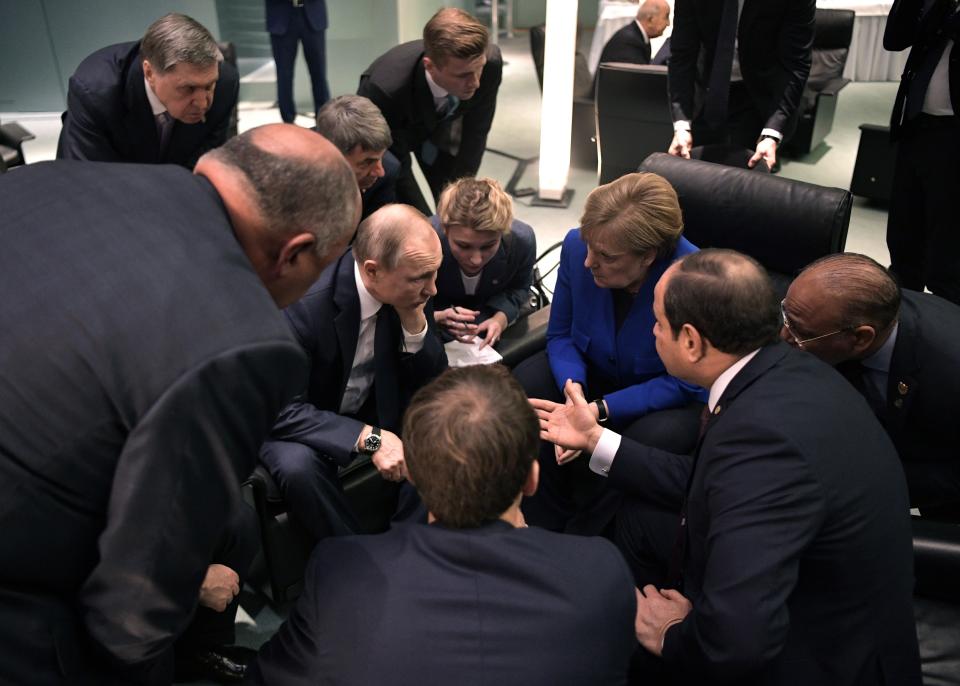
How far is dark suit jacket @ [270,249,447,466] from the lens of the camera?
2.08 m

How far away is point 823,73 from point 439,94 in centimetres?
314

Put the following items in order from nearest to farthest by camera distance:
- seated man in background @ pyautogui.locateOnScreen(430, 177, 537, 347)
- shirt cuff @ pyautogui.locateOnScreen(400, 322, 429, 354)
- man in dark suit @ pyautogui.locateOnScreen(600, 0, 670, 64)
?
shirt cuff @ pyautogui.locateOnScreen(400, 322, 429, 354) → seated man in background @ pyautogui.locateOnScreen(430, 177, 537, 347) → man in dark suit @ pyautogui.locateOnScreen(600, 0, 670, 64)

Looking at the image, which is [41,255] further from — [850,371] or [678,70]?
[678,70]

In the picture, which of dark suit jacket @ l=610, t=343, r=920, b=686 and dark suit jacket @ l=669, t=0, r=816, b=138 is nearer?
dark suit jacket @ l=610, t=343, r=920, b=686

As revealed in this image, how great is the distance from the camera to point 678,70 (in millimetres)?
3367

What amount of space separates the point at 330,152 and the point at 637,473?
1.13 m

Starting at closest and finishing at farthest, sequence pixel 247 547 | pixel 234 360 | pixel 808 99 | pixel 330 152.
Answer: pixel 234 360
pixel 330 152
pixel 247 547
pixel 808 99

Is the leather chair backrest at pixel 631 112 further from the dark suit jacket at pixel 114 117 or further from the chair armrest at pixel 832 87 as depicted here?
the dark suit jacket at pixel 114 117

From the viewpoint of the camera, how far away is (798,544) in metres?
1.33

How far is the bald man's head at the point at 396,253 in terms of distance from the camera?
2.09 metres

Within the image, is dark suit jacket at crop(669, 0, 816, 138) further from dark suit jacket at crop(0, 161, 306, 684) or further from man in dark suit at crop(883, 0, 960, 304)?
dark suit jacket at crop(0, 161, 306, 684)

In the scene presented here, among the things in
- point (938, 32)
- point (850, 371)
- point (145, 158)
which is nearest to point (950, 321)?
point (850, 371)

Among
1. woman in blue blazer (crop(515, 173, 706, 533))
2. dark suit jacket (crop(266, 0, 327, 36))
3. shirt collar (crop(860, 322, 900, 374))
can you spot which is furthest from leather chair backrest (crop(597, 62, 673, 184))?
shirt collar (crop(860, 322, 900, 374))

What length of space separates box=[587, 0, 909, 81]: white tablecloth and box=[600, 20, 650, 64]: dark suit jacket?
3.39 ft
